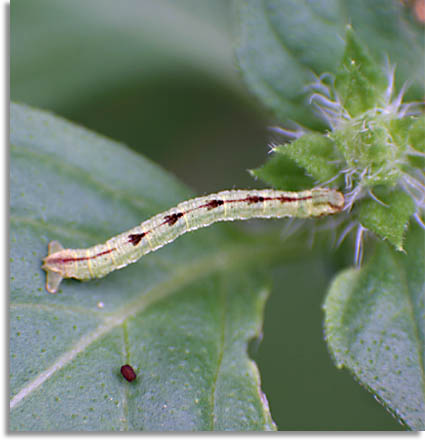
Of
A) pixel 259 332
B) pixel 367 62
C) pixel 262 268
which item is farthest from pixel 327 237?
pixel 367 62

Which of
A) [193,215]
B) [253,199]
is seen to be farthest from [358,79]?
[193,215]

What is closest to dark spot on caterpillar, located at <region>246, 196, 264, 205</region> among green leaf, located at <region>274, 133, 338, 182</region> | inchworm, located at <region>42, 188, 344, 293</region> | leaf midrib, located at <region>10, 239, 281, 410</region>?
inchworm, located at <region>42, 188, 344, 293</region>

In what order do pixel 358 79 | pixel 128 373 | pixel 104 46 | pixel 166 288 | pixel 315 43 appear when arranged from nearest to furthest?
pixel 128 373, pixel 358 79, pixel 166 288, pixel 315 43, pixel 104 46

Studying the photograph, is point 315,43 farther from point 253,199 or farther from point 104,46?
point 104,46

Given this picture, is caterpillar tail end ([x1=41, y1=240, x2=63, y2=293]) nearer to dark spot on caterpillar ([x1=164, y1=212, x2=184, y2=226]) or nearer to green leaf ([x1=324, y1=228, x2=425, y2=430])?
dark spot on caterpillar ([x1=164, y1=212, x2=184, y2=226])

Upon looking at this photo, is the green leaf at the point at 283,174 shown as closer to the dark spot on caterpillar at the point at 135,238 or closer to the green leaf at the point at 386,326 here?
the green leaf at the point at 386,326
